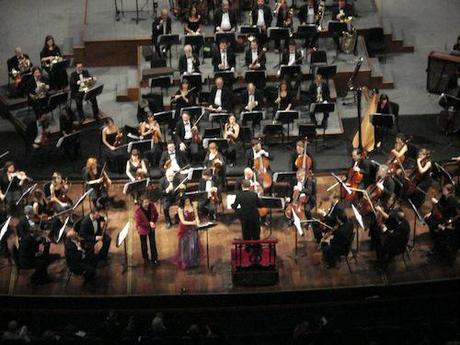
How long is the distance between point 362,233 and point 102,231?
407cm

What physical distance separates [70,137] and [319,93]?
437 cm

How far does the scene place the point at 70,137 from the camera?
1914 cm

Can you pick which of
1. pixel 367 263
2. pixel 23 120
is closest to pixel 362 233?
pixel 367 263

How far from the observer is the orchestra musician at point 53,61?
2069 cm

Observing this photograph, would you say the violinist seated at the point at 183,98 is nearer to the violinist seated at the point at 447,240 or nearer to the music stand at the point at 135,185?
the music stand at the point at 135,185

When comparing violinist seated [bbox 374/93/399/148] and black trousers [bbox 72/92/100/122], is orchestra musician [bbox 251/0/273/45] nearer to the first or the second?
violinist seated [bbox 374/93/399/148]

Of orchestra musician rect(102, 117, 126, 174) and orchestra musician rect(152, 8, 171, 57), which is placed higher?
orchestra musician rect(152, 8, 171, 57)

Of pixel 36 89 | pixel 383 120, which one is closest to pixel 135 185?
pixel 36 89

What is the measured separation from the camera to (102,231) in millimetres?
16859

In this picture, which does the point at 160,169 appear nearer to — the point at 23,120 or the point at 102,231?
the point at 102,231

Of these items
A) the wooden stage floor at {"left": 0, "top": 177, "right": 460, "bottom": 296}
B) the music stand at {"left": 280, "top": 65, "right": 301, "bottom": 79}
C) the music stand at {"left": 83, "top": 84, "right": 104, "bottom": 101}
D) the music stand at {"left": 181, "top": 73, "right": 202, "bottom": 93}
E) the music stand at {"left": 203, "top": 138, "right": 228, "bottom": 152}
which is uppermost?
the music stand at {"left": 280, "top": 65, "right": 301, "bottom": 79}

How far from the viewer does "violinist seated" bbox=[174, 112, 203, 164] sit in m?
18.9

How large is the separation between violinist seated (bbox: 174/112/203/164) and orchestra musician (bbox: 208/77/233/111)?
768 millimetres

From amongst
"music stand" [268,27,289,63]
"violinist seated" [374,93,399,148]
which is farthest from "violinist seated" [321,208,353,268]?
"music stand" [268,27,289,63]
